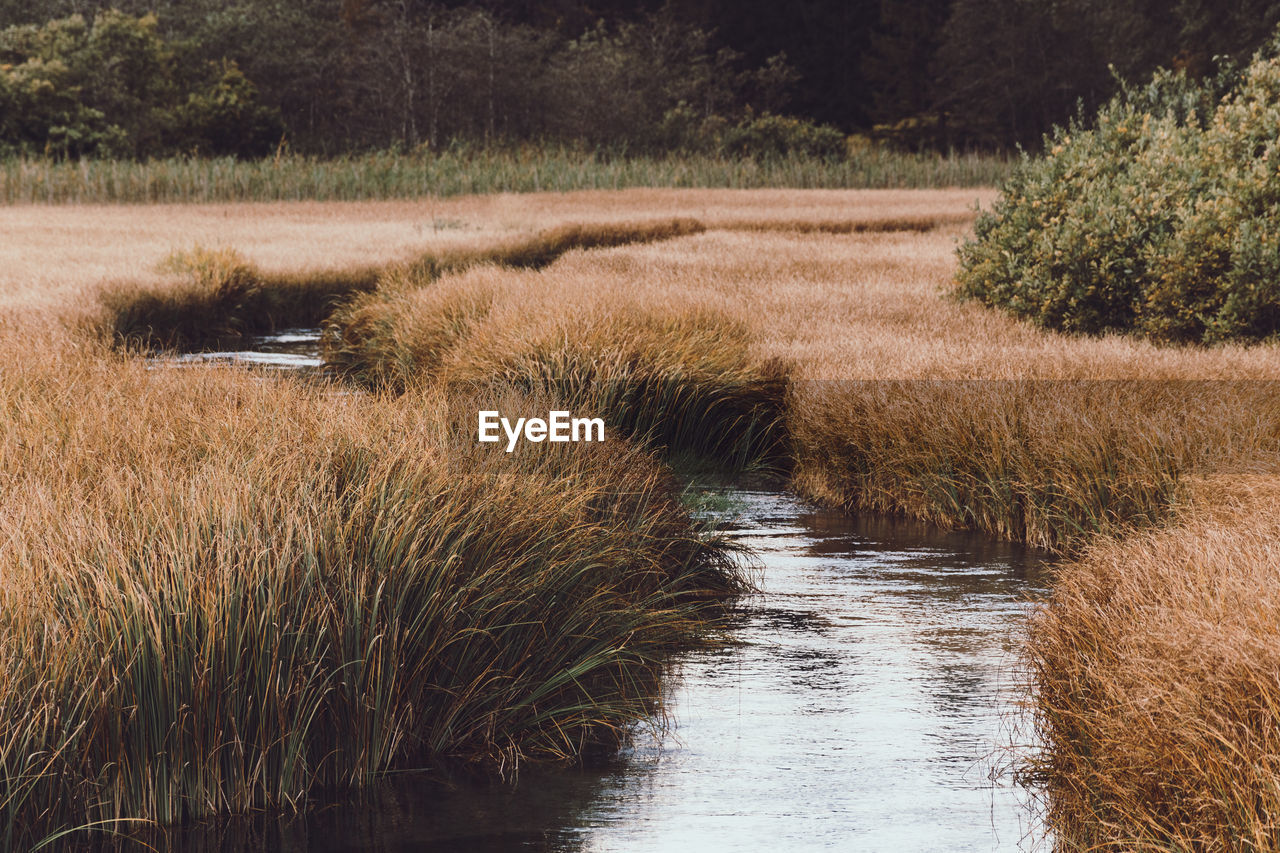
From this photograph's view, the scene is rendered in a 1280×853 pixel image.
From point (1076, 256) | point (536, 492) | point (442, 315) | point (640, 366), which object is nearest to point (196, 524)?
point (536, 492)

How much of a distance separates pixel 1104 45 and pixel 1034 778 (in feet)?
139

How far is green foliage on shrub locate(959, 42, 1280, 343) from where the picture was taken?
12.6m

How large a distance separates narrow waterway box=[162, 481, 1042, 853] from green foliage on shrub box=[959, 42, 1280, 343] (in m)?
5.55

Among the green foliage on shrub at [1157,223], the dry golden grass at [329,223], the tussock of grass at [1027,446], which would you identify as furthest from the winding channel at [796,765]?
the dry golden grass at [329,223]

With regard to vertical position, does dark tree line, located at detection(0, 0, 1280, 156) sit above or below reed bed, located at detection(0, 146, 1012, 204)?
above

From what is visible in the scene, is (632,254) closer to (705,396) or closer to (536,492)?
(705,396)

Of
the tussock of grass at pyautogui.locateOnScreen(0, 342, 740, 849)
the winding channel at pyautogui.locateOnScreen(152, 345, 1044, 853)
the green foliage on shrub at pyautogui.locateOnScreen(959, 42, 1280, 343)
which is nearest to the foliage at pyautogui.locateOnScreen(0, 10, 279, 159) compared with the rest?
the green foliage on shrub at pyautogui.locateOnScreen(959, 42, 1280, 343)

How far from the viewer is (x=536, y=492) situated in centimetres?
675

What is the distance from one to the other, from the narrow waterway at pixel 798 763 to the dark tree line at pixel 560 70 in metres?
35.8

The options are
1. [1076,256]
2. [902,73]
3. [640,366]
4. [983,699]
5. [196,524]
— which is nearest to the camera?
[196,524]

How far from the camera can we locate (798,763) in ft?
18.6

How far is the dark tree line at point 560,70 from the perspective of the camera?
42.8 meters

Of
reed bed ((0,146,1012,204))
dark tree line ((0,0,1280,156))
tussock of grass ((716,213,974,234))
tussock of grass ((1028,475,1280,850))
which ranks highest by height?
dark tree line ((0,0,1280,156))

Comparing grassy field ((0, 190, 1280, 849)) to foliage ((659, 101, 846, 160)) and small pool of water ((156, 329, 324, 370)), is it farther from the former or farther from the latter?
foliage ((659, 101, 846, 160))
